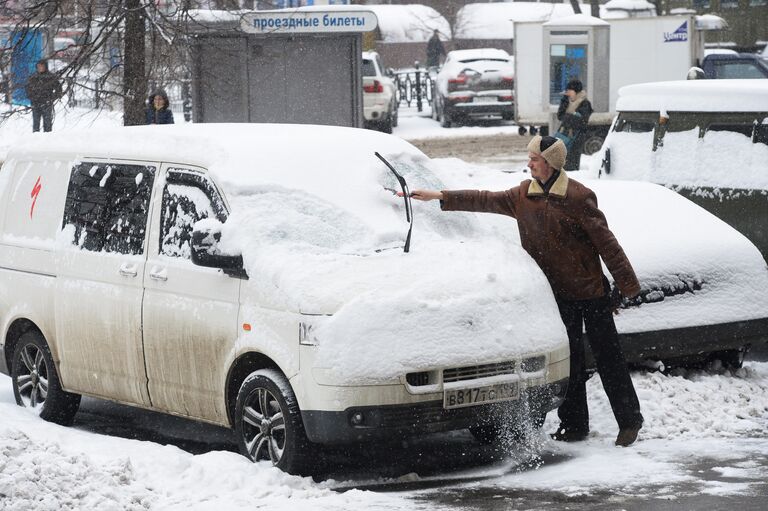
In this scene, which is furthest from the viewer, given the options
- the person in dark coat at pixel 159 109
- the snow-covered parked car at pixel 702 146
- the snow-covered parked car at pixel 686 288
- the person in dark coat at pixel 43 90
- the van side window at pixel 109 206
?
the person in dark coat at pixel 159 109

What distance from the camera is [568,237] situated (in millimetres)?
7254

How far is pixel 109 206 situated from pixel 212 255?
1.34 m

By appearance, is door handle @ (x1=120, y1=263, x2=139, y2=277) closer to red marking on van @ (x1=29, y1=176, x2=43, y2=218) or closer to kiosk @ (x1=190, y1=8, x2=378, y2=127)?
red marking on van @ (x1=29, y1=176, x2=43, y2=218)

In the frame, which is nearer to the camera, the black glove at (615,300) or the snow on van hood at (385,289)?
the snow on van hood at (385,289)

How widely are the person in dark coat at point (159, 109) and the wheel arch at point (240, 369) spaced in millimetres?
12060

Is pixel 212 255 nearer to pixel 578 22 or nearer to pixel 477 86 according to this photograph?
pixel 578 22

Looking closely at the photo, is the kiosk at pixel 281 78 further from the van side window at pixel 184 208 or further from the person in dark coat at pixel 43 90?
the van side window at pixel 184 208

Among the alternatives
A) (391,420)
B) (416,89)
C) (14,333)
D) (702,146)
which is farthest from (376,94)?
(391,420)

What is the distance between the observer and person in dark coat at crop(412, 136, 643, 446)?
7195mm

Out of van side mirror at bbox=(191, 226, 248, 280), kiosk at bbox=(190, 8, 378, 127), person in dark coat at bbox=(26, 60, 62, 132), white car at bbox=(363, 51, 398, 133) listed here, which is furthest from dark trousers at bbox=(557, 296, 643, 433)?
white car at bbox=(363, 51, 398, 133)

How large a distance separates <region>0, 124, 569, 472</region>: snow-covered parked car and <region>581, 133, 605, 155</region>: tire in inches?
708

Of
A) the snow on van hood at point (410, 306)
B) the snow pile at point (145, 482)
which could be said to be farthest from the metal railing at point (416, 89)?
the snow pile at point (145, 482)

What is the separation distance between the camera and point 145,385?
24.6 ft

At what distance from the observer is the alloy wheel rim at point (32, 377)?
8.41 meters
